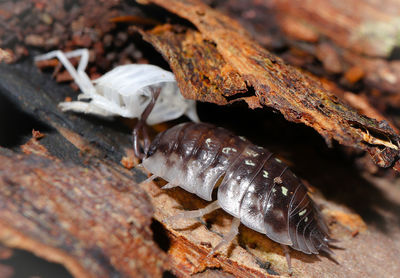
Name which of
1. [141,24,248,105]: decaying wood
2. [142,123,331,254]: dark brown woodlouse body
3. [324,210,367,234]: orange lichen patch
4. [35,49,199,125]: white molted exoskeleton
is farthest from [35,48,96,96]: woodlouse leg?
[324,210,367,234]: orange lichen patch

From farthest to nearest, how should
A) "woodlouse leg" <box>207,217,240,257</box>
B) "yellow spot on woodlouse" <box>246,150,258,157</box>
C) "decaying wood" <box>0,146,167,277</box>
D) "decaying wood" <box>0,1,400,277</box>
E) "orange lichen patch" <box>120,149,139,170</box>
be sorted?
"orange lichen patch" <box>120,149,139,170</box> → "yellow spot on woodlouse" <box>246,150,258,157</box> → "woodlouse leg" <box>207,217,240,257</box> → "decaying wood" <box>0,1,400,277</box> → "decaying wood" <box>0,146,167,277</box>

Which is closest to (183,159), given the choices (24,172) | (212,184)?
(212,184)

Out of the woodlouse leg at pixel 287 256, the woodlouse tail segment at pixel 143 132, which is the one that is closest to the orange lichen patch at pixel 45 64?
the woodlouse tail segment at pixel 143 132

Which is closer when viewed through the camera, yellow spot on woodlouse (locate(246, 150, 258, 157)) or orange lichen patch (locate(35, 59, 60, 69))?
yellow spot on woodlouse (locate(246, 150, 258, 157))

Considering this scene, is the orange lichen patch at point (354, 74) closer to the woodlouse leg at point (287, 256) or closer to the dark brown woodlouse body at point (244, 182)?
the dark brown woodlouse body at point (244, 182)

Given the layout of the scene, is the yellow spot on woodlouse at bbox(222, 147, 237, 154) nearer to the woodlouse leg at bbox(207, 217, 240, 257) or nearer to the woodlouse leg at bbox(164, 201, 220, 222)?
the woodlouse leg at bbox(164, 201, 220, 222)

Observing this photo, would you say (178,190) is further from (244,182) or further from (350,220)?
(350,220)

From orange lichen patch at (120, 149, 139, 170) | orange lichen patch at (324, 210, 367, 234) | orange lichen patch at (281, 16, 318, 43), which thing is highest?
orange lichen patch at (281, 16, 318, 43)

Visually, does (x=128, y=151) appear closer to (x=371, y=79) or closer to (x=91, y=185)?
(x=91, y=185)
